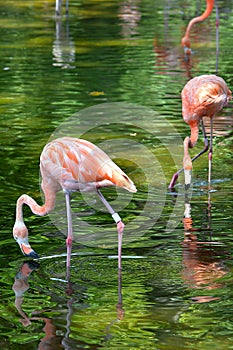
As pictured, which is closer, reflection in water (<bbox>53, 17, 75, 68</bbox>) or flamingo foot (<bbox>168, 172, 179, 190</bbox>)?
flamingo foot (<bbox>168, 172, 179, 190</bbox>)

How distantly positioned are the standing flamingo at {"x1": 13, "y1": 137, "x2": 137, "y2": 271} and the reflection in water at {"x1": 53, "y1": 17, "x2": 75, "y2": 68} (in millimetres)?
6966

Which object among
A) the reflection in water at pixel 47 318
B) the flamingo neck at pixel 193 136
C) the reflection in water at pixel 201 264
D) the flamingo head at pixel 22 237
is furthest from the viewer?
the flamingo neck at pixel 193 136

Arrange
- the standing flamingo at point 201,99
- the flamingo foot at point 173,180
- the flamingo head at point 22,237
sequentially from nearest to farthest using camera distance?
the flamingo head at point 22,237 < the flamingo foot at point 173,180 < the standing flamingo at point 201,99

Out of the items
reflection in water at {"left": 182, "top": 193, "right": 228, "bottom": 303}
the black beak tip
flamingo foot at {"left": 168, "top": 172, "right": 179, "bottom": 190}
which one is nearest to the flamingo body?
flamingo foot at {"left": 168, "top": 172, "right": 179, "bottom": 190}

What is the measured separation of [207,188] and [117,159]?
3.64ft

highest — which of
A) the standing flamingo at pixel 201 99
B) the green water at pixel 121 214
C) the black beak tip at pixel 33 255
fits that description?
the standing flamingo at pixel 201 99

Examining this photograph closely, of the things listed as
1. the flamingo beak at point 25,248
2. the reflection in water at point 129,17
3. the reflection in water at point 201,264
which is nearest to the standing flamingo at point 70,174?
the flamingo beak at point 25,248

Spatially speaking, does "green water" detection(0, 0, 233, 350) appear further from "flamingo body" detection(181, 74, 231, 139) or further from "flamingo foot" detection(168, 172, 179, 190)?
"flamingo body" detection(181, 74, 231, 139)

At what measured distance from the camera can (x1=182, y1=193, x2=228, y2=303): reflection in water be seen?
5.03m

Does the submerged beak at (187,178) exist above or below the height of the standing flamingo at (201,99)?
below

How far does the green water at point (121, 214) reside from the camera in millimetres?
4609

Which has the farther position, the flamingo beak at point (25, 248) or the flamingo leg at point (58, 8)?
the flamingo leg at point (58, 8)

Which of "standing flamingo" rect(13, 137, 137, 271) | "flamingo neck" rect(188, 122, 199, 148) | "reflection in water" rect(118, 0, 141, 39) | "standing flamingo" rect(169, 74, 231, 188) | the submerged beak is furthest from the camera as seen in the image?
"reflection in water" rect(118, 0, 141, 39)

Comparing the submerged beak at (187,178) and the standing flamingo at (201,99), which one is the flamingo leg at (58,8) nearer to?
the standing flamingo at (201,99)
